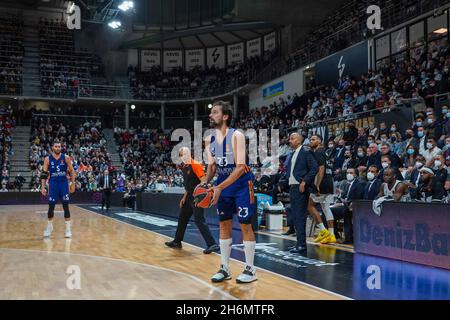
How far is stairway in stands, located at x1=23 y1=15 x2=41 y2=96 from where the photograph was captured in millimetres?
36938

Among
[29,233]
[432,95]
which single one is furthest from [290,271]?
[432,95]

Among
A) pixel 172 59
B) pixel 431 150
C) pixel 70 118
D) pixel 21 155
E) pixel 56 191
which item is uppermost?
pixel 172 59

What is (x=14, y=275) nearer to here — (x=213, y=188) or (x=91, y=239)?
(x=213, y=188)

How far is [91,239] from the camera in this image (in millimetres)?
10758

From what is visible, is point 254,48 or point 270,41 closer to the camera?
point 270,41

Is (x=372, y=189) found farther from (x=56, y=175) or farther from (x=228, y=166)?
(x=56, y=175)

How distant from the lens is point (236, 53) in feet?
131

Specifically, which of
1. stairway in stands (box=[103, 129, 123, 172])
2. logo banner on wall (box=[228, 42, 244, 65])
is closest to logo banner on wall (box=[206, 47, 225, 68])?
logo banner on wall (box=[228, 42, 244, 65])

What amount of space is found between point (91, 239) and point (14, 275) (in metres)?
4.31

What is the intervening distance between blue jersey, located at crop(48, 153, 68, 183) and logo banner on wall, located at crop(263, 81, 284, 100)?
856 inches

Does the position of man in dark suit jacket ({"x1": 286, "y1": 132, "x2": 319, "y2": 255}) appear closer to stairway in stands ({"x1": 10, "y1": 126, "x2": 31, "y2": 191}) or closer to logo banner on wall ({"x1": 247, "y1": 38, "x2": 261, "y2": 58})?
stairway in stands ({"x1": 10, "y1": 126, "x2": 31, "y2": 191})

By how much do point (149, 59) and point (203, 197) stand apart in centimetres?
3786

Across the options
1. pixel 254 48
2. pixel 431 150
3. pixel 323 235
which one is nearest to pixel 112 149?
pixel 254 48

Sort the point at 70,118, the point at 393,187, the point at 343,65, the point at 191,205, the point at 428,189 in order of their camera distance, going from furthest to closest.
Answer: the point at 70,118
the point at 343,65
the point at 428,189
the point at 191,205
the point at 393,187
